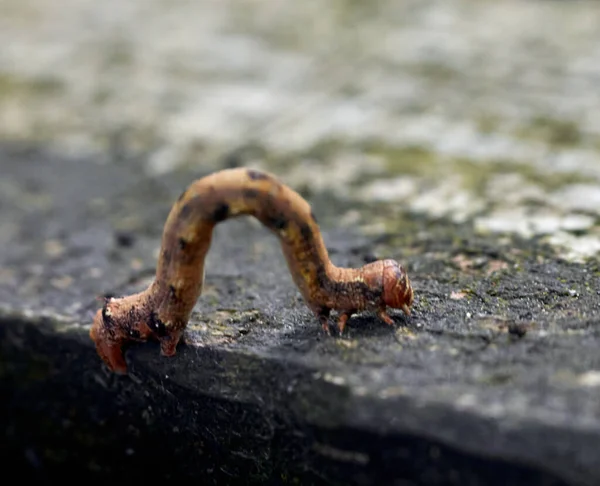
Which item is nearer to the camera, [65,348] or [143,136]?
[65,348]

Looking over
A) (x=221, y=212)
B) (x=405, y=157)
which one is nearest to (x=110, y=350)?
(x=221, y=212)

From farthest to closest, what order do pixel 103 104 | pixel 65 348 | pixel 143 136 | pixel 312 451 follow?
pixel 103 104 < pixel 143 136 < pixel 65 348 < pixel 312 451

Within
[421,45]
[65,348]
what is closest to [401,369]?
[65,348]

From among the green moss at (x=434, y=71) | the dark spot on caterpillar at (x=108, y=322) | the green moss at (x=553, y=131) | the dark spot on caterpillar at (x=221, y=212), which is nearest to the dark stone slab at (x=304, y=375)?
the dark spot on caterpillar at (x=108, y=322)

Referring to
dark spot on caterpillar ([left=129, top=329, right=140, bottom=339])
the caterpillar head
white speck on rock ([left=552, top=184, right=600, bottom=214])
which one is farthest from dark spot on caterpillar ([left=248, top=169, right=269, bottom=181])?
white speck on rock ([left=552, top=184, right=600, bottom=214])

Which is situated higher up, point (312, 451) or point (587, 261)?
point (587, 261)

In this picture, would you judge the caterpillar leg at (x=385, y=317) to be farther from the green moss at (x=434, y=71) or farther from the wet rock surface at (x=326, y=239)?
the green moss at (x=434, y=71)

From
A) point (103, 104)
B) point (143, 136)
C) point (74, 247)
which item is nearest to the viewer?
point (74, 247)

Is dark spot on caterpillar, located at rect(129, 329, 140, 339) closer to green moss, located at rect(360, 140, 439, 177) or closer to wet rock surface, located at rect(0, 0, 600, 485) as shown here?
wet rock surface, located at rect(0, 0, 600, 485)

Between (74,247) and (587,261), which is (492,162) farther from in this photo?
(74,247)
